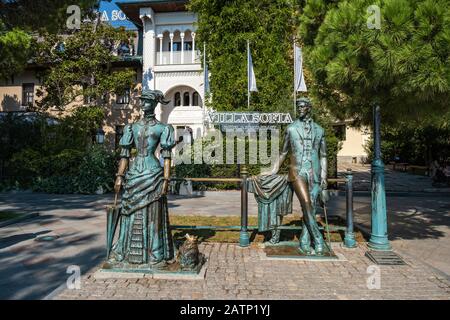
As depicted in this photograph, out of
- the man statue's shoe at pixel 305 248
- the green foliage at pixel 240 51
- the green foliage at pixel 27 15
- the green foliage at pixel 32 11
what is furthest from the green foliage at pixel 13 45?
the green foliage at pixel 240 51

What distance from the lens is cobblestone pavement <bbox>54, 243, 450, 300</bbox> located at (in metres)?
4.27

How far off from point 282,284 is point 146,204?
2128 millimetres

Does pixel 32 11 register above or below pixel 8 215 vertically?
above

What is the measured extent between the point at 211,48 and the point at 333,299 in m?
19.5

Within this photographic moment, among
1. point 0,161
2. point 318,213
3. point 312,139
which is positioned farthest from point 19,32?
point 0,161

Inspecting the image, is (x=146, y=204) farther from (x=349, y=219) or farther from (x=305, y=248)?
(x=349, y=219)

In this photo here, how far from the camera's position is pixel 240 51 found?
2147cm

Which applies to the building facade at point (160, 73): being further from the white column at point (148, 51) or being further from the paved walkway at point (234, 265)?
the paved walkway at point (234, 265)

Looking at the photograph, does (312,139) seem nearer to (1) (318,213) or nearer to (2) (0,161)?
(1) (318,213)

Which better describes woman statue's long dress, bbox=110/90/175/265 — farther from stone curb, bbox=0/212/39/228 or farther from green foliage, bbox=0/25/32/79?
green foliage, bbox=0/25/32/79

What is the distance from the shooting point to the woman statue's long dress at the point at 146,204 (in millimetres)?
4895

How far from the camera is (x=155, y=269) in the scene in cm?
490

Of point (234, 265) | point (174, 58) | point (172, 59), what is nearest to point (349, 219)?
point (234, 265)

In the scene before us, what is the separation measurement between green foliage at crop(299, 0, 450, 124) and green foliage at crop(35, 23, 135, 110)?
19.6m
